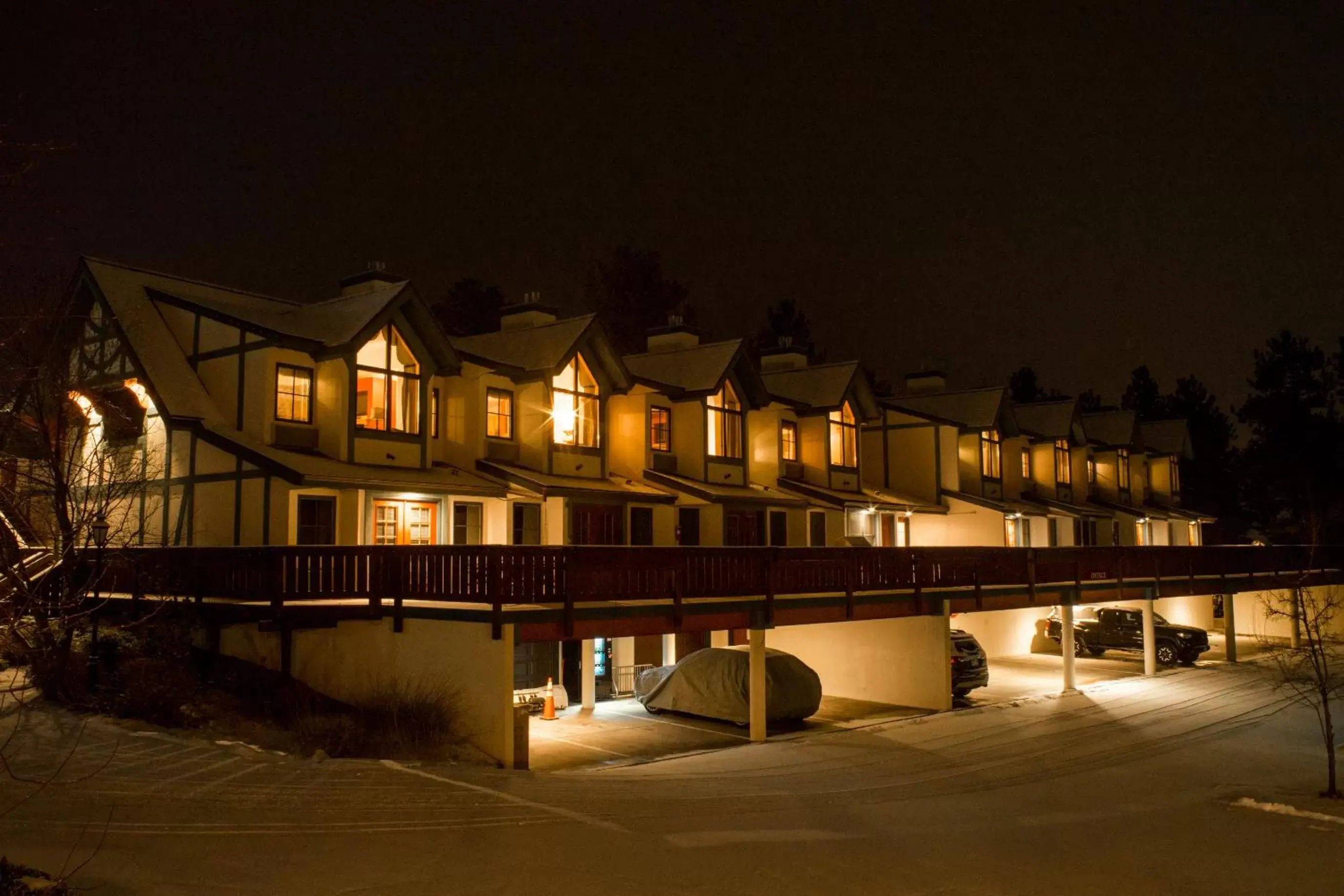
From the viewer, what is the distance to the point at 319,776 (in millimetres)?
14516

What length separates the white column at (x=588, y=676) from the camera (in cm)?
2352

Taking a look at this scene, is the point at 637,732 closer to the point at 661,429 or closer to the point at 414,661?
the point at 414,661

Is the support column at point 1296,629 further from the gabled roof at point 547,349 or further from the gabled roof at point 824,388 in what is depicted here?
the gabled roof at point 547,349

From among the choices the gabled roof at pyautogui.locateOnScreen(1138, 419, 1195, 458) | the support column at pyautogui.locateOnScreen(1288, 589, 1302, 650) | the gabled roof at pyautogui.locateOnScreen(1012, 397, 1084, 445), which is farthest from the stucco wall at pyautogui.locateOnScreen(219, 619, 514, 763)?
the gabled roof at pyautogui.locateOnScreen(1138, 419, 1195, 458)

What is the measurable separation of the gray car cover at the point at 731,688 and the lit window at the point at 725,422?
918 cm

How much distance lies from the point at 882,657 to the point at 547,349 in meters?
11.4

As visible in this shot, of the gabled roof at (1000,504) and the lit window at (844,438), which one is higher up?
the lit window at (844,438)

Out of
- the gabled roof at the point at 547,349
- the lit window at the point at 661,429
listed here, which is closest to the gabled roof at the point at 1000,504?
the lit window at the point at 661,429

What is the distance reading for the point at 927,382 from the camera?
45250 mm

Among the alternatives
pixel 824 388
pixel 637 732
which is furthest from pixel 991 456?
pixel 637 732

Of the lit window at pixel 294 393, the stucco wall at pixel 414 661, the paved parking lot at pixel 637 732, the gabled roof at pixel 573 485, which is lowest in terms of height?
the paved parking lot at pixel 637 732

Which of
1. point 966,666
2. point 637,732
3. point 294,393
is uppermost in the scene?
point 294,393

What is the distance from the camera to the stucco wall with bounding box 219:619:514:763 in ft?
55.6

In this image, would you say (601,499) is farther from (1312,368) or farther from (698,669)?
(1312,368)
